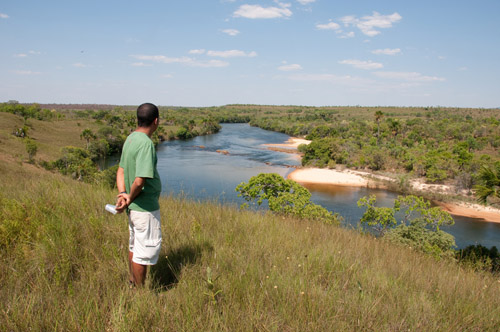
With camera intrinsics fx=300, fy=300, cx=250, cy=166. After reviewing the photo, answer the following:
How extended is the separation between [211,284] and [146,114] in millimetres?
1489

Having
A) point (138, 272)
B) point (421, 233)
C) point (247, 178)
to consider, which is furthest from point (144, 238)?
point (247, 178)

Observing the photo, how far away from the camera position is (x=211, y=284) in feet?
7.24

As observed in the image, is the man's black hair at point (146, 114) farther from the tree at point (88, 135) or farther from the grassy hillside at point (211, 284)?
the tree at point (88, 135)

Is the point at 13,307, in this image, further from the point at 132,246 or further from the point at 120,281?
the point at 132,246

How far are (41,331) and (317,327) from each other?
1.71 m

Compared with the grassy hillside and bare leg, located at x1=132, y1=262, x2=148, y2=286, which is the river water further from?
bare leg, located at x1=132, y1=262, x2=148, y2=286

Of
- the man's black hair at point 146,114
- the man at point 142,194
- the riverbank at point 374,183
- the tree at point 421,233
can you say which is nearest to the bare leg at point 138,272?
the man at point 142,194

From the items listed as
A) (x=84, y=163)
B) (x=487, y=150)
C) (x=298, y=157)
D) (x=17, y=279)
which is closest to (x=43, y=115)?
(x=84, y=163)

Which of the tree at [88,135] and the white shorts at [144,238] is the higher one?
the white shorts at [144,238]

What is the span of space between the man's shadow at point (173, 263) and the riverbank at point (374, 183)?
32.3m

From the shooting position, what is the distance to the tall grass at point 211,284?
6.52 feet

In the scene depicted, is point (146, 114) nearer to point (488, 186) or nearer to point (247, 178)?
point (488, 186)

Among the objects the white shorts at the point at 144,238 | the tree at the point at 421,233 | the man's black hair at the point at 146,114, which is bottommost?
the tree at the point at 421,233

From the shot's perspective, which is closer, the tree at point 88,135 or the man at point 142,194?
the man at point 142,194
